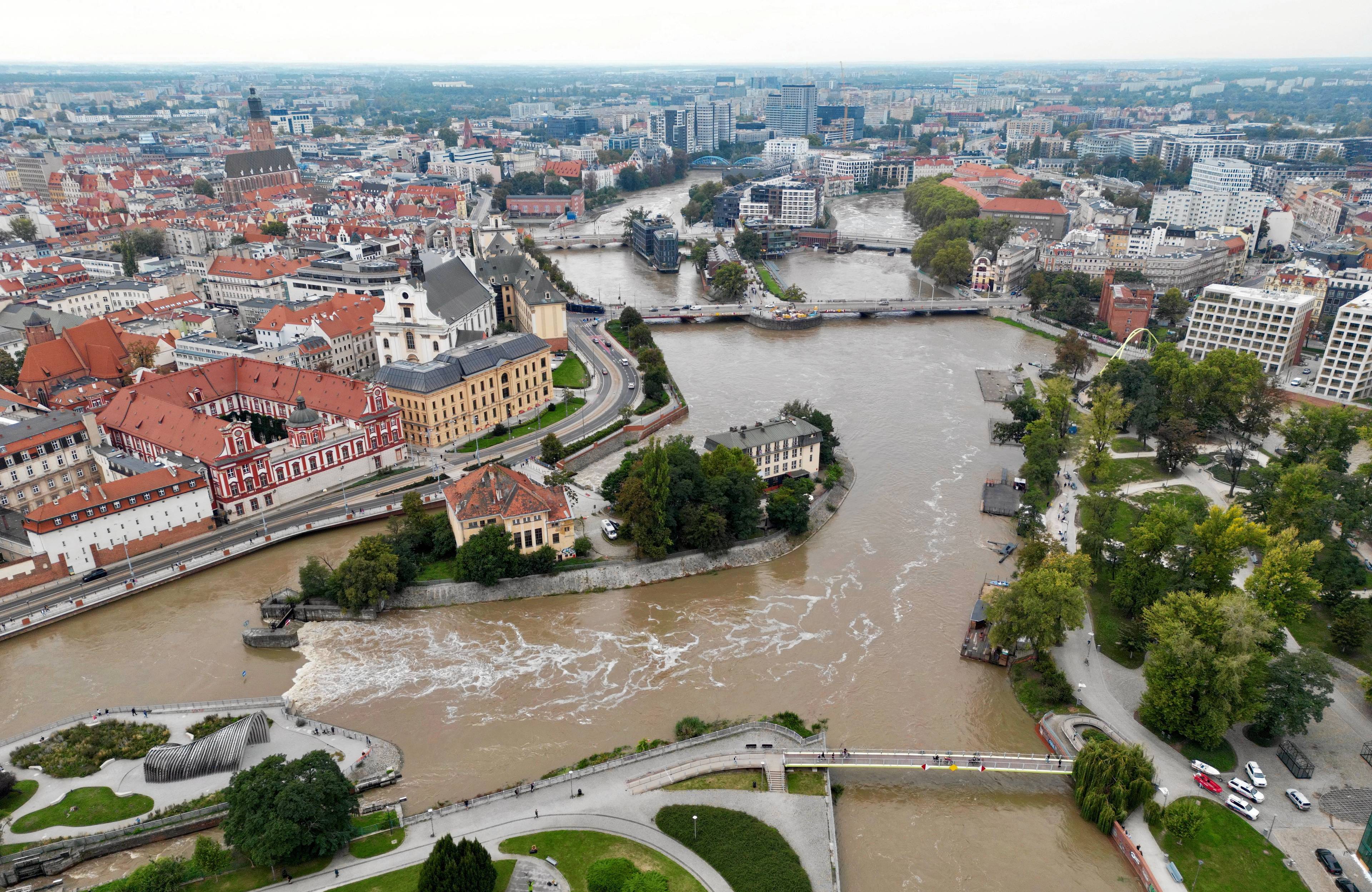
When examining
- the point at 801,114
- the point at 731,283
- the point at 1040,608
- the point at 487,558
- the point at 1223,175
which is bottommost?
the point at 731,283

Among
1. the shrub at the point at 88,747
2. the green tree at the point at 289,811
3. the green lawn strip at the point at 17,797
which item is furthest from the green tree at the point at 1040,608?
the green lawn strip at the point at 17,797

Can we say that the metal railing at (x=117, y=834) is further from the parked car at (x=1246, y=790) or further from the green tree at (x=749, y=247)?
the green tree at (x=749, y=247)

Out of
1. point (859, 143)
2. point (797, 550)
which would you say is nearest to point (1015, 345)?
point (797, 550)

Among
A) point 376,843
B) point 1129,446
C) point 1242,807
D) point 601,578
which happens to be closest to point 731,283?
point 1129,446

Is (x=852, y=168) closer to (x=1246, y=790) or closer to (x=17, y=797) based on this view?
(x=1246, y=790)

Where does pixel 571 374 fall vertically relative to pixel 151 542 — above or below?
below

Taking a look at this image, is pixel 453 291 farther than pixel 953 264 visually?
No

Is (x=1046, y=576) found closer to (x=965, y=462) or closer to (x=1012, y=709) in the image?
(x=1012, y=709)
